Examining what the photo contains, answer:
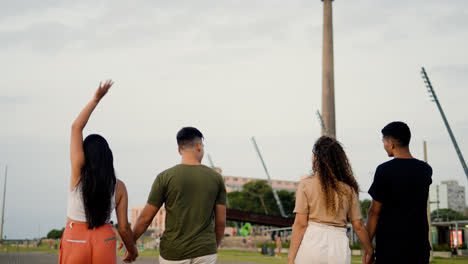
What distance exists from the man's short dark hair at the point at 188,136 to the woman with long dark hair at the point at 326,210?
38.2 inches

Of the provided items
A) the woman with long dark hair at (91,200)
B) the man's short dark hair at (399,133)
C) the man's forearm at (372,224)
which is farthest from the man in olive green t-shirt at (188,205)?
the man's short dark hair at (399,133)

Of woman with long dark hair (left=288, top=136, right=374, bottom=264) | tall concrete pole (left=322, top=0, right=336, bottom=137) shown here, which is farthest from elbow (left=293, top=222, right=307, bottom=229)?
tall concrete pole (left=322, top=0, right=336, bottom=137)

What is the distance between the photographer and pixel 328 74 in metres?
70.7

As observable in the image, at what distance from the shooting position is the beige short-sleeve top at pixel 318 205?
5.02m

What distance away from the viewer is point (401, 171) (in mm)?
5359

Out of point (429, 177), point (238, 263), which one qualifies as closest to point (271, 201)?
point (238, 263)

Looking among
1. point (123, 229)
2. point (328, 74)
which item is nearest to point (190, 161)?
point (123, 229)

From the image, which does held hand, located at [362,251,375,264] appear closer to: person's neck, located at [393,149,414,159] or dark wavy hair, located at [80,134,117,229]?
person's neck, located at [393,149,414,159]

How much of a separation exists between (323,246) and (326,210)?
0.30 metres

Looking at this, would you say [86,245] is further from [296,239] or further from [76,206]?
[296,239]

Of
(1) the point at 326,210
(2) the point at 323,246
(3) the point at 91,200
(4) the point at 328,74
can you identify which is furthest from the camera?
(4) the point at 328,74

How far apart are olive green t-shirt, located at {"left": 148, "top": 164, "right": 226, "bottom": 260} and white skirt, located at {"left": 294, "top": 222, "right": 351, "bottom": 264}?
760 millimetres

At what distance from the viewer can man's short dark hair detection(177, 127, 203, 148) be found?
206 inches

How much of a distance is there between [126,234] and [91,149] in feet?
2.57
